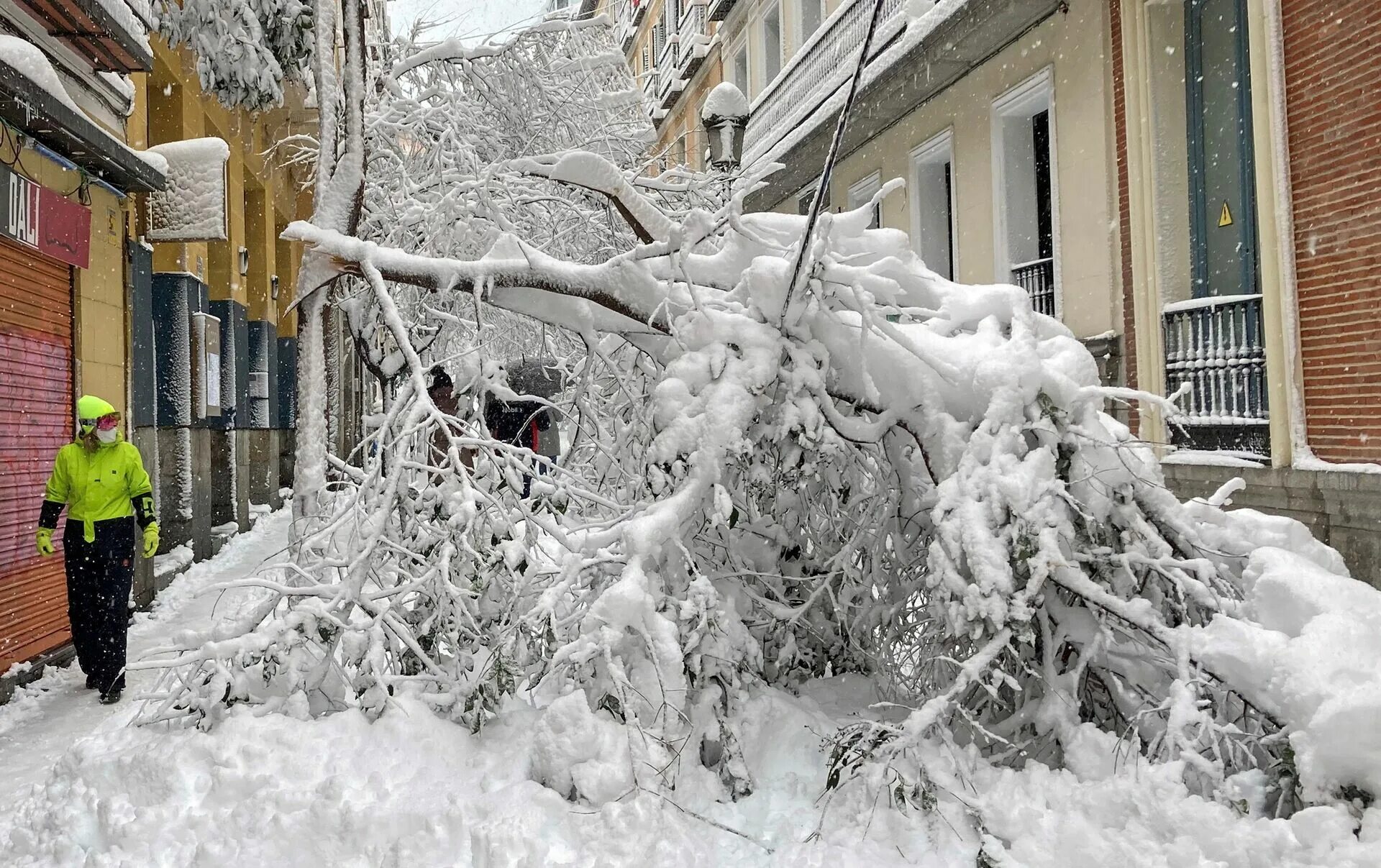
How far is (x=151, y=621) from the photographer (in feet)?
28.7

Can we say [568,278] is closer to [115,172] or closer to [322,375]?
[322,375]

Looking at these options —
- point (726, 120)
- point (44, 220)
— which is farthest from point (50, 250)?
point (726, 120)

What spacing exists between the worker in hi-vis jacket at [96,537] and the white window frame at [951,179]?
30.3 feet

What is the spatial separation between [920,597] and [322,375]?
312 cm

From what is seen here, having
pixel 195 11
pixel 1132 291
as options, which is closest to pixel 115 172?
pixel 195 11

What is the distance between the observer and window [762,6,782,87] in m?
19.6

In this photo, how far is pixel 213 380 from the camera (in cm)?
1285

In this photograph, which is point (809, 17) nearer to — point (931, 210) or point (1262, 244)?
point (931, 210)

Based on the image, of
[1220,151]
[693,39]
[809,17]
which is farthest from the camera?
[693,39]

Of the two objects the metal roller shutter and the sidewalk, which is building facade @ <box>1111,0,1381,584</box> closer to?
the sidewalk

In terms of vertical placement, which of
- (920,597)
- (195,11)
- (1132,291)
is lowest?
(920,597)

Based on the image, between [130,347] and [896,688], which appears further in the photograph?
[130,347]

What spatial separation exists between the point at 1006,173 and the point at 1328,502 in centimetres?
581

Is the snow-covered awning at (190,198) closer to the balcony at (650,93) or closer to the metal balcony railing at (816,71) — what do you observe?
the balcony at (650,93)
